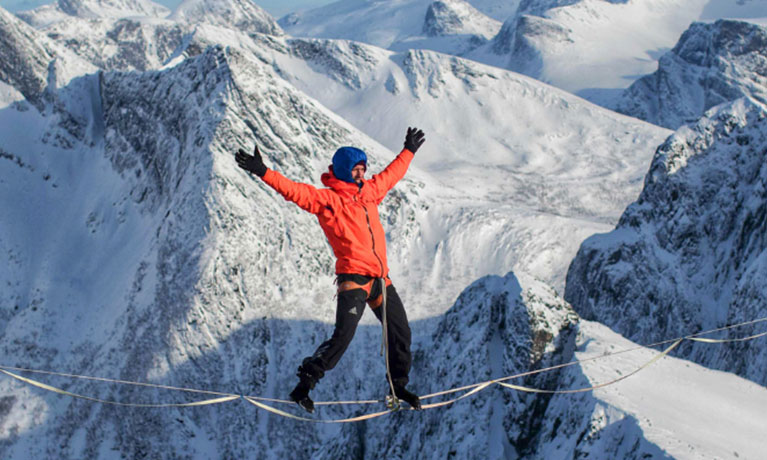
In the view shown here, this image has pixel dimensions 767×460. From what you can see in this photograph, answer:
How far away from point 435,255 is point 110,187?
38.0m

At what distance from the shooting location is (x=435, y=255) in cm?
5966

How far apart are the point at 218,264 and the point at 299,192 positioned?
138 ft

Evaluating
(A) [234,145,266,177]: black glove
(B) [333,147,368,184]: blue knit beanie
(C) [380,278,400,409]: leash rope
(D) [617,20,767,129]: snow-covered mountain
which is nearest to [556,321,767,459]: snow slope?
(C) [380,278,400,409]: leash rope

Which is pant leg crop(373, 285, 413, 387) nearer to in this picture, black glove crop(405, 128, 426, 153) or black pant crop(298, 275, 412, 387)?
black pant crop(298, 275, 412, 387)

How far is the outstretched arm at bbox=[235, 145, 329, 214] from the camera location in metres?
11.0

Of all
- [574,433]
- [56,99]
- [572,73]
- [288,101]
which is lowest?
[574,433]

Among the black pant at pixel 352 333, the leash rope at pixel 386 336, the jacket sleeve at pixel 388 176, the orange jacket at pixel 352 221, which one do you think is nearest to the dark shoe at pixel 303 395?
the black pant at pixel 352 333

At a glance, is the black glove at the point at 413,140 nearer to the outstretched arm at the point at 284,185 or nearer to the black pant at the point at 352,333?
the outstretched arm at the point at 284,185

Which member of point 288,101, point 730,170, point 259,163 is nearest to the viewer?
point 259,163

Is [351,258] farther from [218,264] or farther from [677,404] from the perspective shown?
[218,264]

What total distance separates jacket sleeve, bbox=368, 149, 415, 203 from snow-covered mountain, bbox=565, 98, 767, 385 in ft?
116

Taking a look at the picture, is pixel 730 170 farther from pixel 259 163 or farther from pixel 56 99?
pixel 56 99

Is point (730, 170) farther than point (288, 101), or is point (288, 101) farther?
point (288, 101)

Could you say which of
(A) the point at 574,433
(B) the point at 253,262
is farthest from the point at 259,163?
(B) the point at 253,262
